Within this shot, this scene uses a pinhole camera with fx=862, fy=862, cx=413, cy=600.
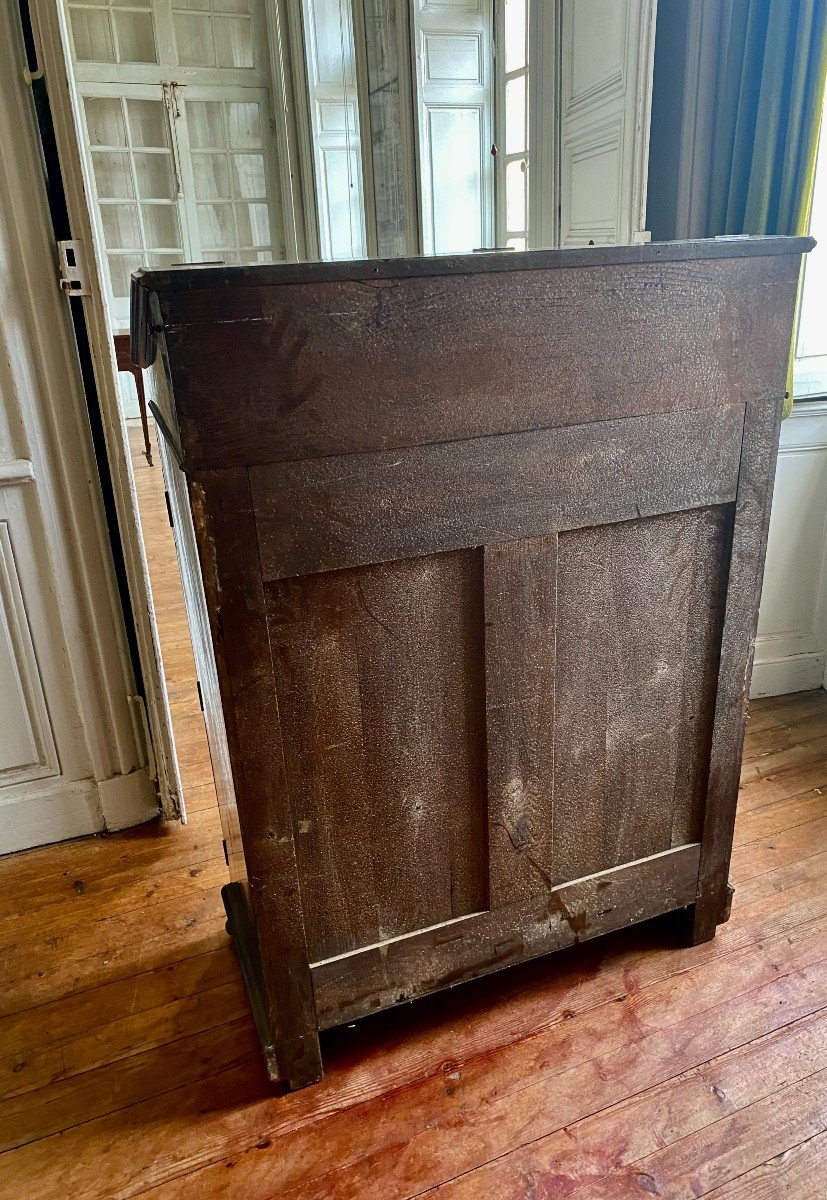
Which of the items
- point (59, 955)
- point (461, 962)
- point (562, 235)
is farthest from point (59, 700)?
point (562, 235)

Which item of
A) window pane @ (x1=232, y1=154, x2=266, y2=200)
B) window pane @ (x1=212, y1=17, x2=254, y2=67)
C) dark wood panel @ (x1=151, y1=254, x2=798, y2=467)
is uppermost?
window pane @ (x1=212, y1=17, x2=254, y2=67)

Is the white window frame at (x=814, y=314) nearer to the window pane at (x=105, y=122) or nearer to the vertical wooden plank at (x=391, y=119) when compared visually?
the vertical wooden plank at (x=391, y=119)

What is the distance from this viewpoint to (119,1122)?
4.42 feet

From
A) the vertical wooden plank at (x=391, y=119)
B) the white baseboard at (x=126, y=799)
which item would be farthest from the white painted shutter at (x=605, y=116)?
the white baseboard at (x=126, y=799)

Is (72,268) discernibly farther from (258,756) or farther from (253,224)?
(253,224)

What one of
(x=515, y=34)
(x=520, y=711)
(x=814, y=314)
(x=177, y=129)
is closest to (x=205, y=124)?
(x=177, y=129)

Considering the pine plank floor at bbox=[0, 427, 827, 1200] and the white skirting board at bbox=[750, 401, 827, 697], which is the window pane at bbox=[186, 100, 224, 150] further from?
the pine plank floor at bbox=[0, 427, 827, 1200]

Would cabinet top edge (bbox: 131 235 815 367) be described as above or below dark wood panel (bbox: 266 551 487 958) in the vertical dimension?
above

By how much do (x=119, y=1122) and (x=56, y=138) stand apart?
173cm

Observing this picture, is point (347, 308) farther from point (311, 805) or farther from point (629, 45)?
point (629, 45)

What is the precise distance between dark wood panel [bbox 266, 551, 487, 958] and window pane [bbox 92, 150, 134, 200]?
6.26 metres

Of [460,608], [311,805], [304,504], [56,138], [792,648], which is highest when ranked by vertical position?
[56,138]

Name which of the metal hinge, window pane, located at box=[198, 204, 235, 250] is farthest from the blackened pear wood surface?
window pane, located at box=[198, 204, 235, 250]

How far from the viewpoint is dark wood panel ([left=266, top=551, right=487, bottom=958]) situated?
3.89 feet
